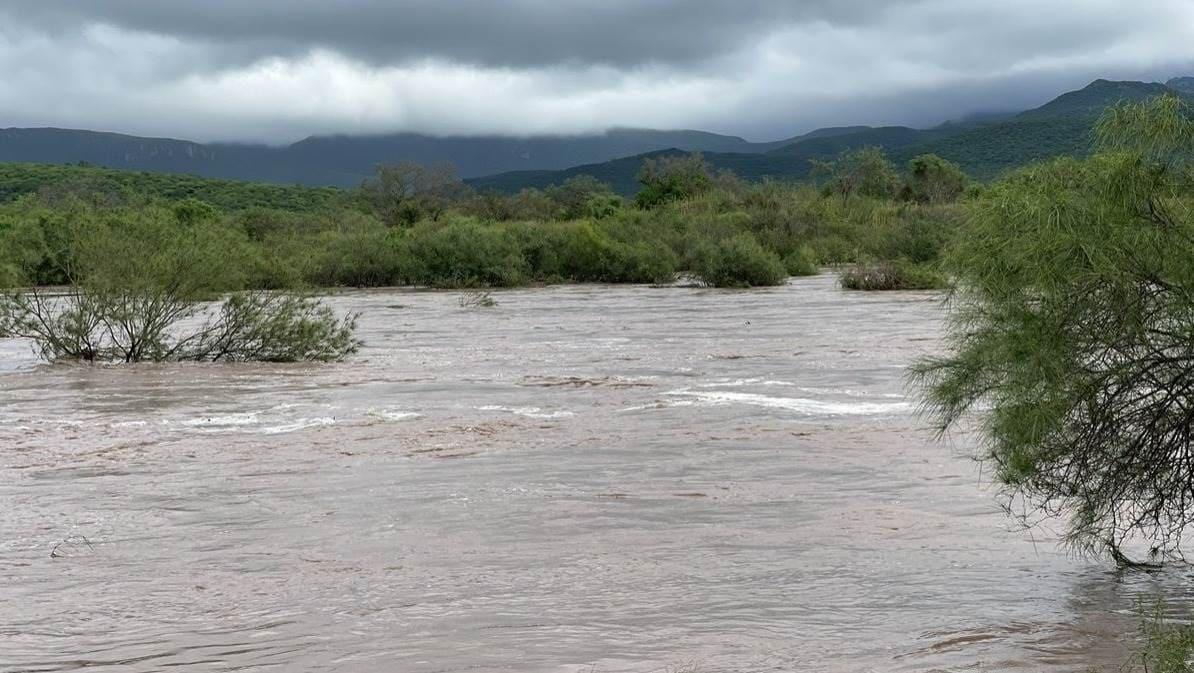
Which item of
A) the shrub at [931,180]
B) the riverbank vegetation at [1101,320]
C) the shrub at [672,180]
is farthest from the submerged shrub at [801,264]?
the riverbank vegetation at [1101,320]

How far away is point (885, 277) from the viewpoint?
144 feet

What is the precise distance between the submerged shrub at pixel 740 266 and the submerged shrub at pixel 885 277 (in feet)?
16.8

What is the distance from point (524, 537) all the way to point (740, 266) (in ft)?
132

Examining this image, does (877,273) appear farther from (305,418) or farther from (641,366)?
(305,418)

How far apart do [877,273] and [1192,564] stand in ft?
119

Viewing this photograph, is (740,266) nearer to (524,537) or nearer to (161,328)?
(161,328)

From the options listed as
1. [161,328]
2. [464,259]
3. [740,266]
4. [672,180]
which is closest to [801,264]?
[740,266]

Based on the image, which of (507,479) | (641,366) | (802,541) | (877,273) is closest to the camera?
(802,541)

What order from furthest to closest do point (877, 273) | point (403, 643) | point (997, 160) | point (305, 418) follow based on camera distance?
point (997, 160)
point (877, 273)
point (305, 418)
point (403, 643)

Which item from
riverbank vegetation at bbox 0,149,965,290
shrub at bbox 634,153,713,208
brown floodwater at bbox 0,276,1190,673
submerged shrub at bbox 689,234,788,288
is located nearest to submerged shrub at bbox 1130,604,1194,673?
brown floodwater at bbox 0,276,1190,673

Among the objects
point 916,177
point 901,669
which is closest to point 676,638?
point 901,669

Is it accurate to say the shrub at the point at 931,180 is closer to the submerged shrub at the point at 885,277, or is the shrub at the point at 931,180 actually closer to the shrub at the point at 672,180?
the shrub at the point at 672,180

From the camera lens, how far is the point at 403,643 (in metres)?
7.05

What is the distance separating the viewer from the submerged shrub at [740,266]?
49219mm
